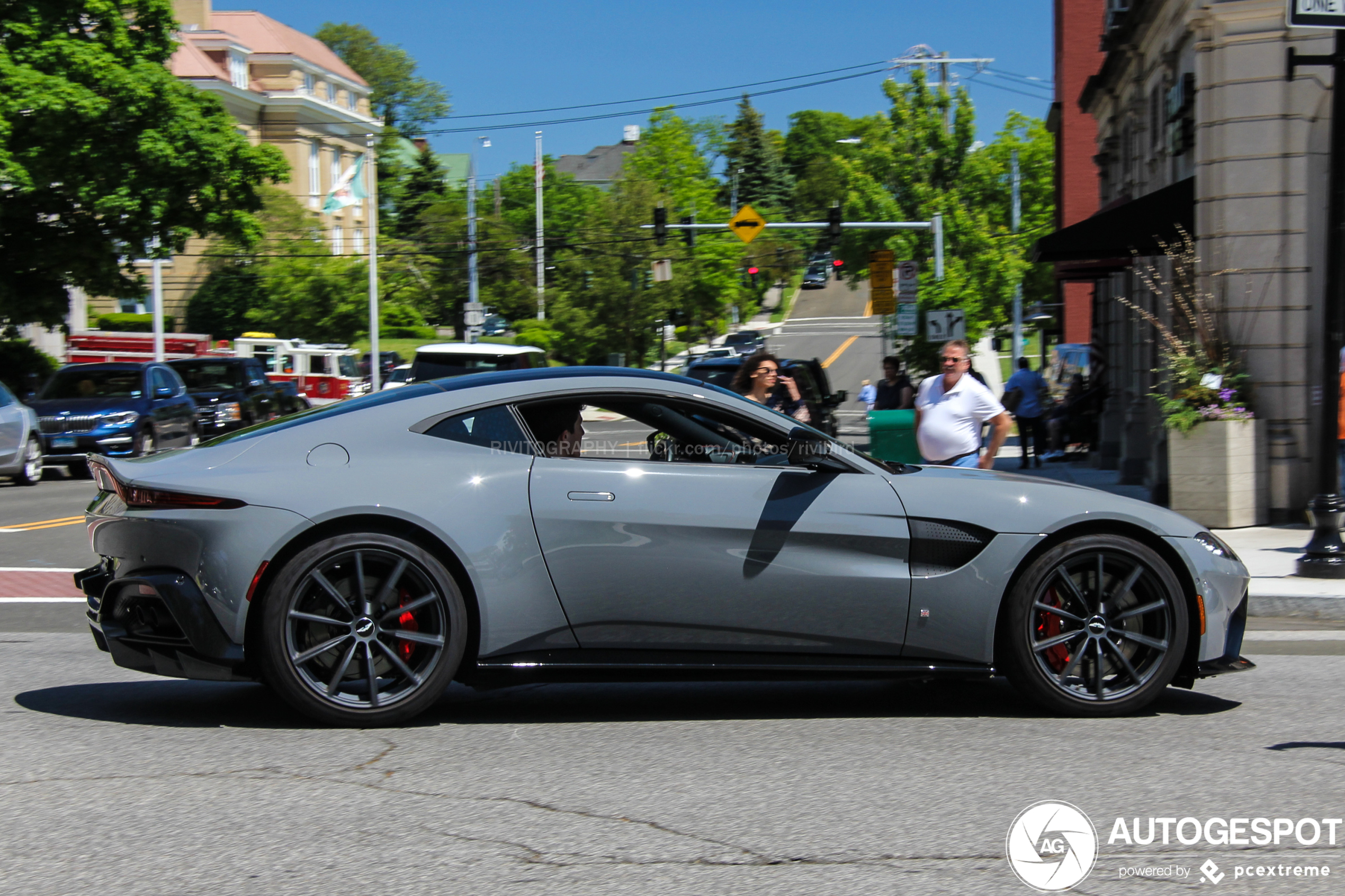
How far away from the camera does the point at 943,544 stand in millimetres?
5211

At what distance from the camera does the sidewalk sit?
820 cm

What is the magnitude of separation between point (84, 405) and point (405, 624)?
17791 millimetres

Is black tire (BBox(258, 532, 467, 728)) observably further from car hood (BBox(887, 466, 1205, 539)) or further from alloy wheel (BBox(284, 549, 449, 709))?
car hood (BBox(887, 466, 1205, 539))

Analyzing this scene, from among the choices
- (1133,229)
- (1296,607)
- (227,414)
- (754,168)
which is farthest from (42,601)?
(754,168)

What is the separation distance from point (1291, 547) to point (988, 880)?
8124 mm

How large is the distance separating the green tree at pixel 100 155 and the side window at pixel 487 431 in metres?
22.2

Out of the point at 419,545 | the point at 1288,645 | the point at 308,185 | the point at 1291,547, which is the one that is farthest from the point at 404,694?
the point at 308,185

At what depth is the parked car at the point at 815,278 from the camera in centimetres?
10181

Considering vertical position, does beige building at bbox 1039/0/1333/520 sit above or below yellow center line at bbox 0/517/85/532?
above

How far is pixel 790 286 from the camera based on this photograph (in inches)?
4055

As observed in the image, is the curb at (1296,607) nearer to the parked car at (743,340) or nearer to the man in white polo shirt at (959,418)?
the man in white polo shirt at (959,418)

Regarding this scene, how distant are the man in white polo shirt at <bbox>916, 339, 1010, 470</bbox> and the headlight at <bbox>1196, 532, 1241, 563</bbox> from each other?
359cm

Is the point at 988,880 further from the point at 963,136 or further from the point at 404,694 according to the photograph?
the point at 963,136

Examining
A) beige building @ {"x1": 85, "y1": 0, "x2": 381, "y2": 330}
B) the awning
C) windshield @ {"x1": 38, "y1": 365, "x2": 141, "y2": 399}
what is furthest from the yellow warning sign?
beige building @ {"x1": 85, "y1": 0, "x2": 381, "y2": 330}
